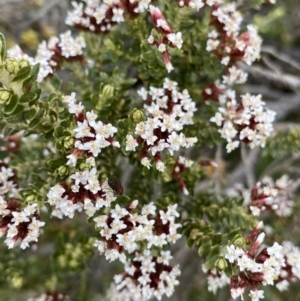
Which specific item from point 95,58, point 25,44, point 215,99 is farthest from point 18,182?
point 25,44

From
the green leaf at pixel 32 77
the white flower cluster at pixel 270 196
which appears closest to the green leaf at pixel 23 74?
the green leaf at pixel 32 77

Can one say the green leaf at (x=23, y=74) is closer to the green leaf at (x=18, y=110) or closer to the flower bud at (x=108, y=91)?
the green leaf at (x=18, y=110)

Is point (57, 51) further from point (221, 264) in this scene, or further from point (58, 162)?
point (221, 264)

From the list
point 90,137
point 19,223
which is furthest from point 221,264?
point 19,223

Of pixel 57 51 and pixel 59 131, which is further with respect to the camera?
pixel 57 51

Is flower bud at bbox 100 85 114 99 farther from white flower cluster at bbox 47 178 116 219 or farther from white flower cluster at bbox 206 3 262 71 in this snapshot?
white flower cluster at bbox 206 3 262 71

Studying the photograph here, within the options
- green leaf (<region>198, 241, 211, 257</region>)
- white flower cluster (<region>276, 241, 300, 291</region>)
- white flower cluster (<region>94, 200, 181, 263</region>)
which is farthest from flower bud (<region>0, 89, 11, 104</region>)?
white flower cluster (<region>276, 241, 300, 291</region>)
